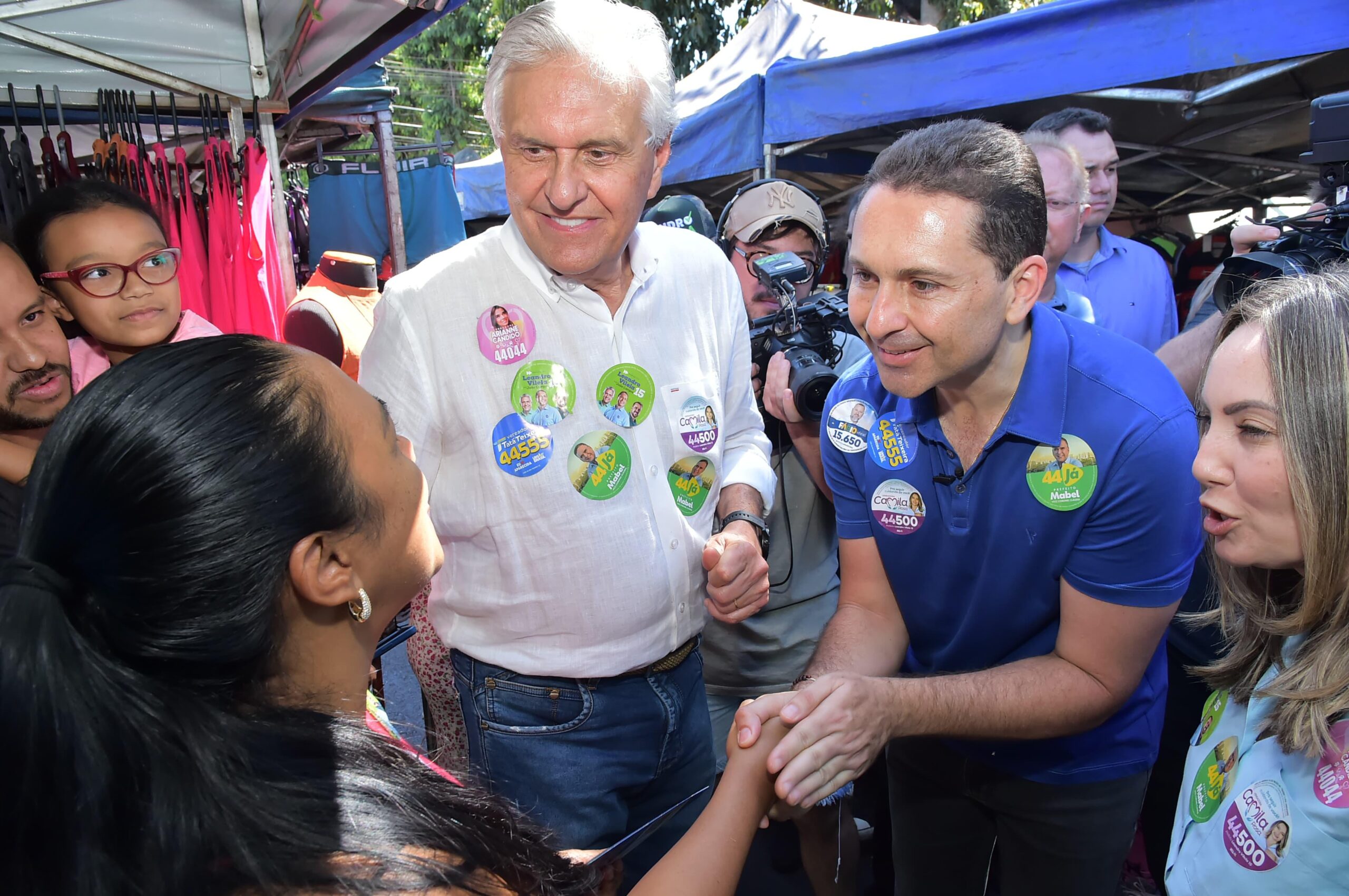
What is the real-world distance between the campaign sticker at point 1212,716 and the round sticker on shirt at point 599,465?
1.13 m

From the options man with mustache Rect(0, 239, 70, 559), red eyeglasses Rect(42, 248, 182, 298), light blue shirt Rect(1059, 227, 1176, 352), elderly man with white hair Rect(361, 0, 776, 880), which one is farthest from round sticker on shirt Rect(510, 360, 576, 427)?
light blue shirt Rect(1059, 227, 1176, 352)

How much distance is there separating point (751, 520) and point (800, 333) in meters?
0.74

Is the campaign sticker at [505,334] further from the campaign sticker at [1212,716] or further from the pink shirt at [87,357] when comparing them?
the campaign sticker at [1212,716]

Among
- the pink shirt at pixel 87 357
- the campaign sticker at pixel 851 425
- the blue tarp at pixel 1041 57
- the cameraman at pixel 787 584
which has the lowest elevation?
the cameraman at pixel 787 584

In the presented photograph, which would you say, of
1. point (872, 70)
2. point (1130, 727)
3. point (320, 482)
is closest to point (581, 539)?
point (320, 482)

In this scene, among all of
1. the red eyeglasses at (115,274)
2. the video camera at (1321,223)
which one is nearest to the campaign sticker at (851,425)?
the video camera at (1321,223)

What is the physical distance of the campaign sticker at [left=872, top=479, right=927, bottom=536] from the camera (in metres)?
1.88

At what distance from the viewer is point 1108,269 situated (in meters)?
3.63

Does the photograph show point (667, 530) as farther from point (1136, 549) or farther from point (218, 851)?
point (218, 851)

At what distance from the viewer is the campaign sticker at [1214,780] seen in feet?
4.32

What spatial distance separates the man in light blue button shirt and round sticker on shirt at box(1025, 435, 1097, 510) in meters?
2.15

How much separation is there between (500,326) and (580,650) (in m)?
0.67

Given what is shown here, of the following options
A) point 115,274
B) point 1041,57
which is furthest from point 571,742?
point 1041,57

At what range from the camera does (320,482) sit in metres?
1.09
